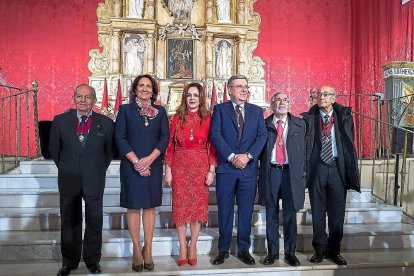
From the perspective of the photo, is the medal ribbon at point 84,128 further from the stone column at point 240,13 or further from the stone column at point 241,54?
the stone column at point 240,13

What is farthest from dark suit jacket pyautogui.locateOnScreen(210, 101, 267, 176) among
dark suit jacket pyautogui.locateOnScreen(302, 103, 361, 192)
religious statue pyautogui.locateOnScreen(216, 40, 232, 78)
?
religious statue pyautogui.locateOnScreen(216, 40, 232, 78)

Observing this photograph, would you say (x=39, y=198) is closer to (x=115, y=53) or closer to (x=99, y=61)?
(x=115, y=53)

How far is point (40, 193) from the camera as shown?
4066 mm

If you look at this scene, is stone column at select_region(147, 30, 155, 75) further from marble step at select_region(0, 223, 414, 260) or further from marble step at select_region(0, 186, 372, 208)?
marble step at select_region(0, 223, 414, 260)

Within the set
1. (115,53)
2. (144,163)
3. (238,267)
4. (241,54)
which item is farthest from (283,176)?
(115,53)

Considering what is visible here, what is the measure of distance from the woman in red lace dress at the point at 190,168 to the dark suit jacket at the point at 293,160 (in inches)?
15.8

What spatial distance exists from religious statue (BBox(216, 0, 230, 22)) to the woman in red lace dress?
6.31 m

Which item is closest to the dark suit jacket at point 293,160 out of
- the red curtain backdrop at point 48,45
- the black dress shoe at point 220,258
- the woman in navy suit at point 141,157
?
the black dress shoe at point 220,258

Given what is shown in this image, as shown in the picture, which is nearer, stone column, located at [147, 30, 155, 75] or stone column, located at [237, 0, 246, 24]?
stone column, located at [147, 30, 155, 75]

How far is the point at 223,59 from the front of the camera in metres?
9.05

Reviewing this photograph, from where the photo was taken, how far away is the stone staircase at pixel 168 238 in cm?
312

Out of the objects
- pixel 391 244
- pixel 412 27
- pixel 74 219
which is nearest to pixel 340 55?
pixel 412 27

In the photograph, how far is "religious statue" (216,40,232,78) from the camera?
29.5 ft

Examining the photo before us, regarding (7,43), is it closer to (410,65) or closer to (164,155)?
(164,155)
